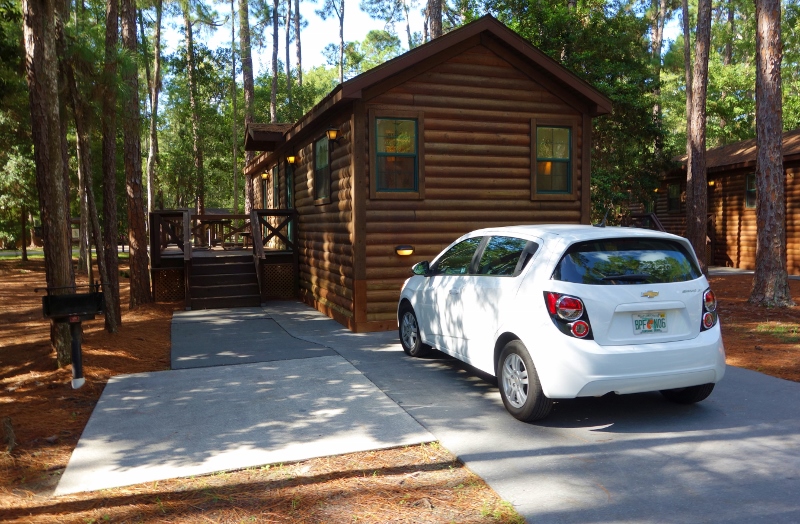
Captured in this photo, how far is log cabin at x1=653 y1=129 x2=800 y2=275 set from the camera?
61.6 ft

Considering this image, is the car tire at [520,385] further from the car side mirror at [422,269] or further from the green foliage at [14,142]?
the green foliage at [14,142]

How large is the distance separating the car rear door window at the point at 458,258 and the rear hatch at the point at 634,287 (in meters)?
1.70

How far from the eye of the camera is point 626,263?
5.12 metres

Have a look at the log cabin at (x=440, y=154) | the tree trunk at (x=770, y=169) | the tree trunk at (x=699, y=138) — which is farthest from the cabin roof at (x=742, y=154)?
the log cabin at (x=440, y=154)

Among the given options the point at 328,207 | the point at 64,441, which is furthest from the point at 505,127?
the point at 64,441

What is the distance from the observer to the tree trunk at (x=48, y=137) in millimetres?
7375

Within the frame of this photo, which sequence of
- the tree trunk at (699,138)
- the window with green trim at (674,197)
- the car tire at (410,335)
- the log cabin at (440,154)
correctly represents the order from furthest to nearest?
the window with green trim at (674,197) → the tree trunk at (699,138) → the log cabin at (440,154) → the car tire at (410,335)

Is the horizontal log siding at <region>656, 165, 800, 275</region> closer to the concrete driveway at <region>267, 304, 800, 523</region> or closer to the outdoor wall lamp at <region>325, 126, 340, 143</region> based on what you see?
the concrete driveway at <region>267, 304, 800, 523</region>

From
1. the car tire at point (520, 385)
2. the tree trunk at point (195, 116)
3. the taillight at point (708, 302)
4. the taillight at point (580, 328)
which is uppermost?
the tree trunk at point (195, 116)

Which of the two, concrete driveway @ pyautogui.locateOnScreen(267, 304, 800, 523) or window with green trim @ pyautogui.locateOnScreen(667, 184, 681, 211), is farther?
window with green trim @ pyautogui.locateOnScreen(667, 184, 681, 211)

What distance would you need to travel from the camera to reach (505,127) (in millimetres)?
10875

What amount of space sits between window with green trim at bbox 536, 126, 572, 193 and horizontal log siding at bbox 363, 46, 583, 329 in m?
0.19

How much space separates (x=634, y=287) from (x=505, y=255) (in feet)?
4.44

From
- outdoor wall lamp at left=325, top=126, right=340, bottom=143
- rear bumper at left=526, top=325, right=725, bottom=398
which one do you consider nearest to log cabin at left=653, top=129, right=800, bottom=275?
outdoor wall lamp at left=325, top=126, right=340, bottom=143
